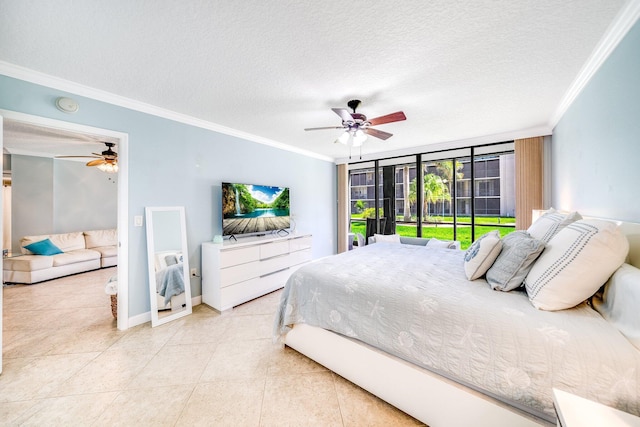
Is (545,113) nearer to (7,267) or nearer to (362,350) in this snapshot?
(362,350)

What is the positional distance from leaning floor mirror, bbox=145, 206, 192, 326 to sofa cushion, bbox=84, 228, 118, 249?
386cm

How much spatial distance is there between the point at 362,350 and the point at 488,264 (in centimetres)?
113

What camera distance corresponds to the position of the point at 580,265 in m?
1.14

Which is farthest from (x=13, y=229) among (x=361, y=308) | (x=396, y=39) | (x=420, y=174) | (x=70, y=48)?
(x=420, y=174)

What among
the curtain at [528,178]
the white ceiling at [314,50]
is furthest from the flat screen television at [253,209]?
the curtain at [528,178]

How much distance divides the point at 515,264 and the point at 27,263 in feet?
21.7

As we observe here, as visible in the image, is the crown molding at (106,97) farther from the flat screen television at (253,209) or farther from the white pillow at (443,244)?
the white pillow at (443,244)

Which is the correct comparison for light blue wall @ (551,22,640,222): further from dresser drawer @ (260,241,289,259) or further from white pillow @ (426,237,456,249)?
dresser drawer @ (260,241,289,259)

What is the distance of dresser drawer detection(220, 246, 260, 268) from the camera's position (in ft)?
9.51

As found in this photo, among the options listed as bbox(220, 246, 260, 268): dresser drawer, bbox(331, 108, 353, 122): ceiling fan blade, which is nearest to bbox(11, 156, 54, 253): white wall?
bbox(220, 246, 260, 268): dresser drawer

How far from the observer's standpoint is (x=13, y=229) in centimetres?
462

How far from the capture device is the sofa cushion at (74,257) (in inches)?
164

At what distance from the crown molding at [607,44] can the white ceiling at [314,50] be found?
5 centimetres

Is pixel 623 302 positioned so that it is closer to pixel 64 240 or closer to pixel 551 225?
pixel 551 225
